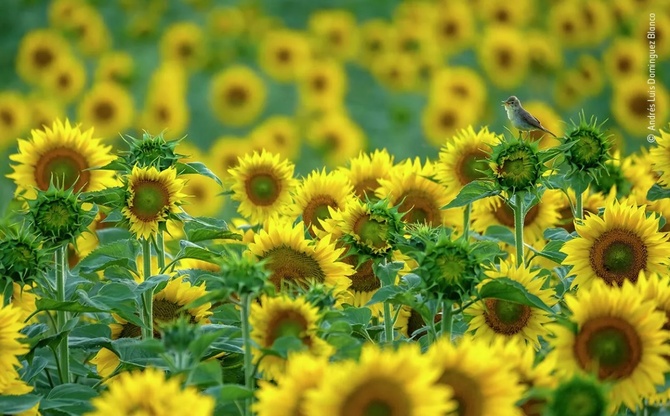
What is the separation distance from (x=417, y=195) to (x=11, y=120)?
359 cm

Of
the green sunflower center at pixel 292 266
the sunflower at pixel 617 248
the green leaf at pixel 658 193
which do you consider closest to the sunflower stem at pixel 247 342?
the green sunflower center at pixel 292 266

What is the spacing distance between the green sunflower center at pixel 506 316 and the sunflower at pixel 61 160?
2.95ft

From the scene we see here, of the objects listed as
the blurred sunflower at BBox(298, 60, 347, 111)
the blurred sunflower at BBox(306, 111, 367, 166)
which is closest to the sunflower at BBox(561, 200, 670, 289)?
the blurred sunflower at BBox(306, 111, 367, 166)

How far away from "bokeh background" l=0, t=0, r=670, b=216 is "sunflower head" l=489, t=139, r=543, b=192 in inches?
124

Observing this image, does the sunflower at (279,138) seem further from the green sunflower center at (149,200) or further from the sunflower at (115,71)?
the green sunflower center at (149,200)

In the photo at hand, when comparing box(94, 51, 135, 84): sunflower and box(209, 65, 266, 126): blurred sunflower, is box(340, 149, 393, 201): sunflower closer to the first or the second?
box(209, 65, 266, 126): blurred sunflower

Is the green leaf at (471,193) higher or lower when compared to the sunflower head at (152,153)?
lower

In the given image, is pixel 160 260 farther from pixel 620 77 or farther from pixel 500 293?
pixel 620 77

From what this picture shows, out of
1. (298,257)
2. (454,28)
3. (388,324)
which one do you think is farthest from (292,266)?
(454,28)

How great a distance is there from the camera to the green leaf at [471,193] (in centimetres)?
205

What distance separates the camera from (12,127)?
5.46 meters

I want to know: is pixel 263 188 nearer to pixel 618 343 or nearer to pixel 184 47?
pixel 618 343

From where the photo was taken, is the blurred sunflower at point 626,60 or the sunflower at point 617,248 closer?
the sunflower at point 617,248

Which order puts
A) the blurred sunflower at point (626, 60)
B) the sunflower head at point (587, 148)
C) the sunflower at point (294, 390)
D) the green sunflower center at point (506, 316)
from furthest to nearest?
the blurred sunflower at point (626, 60) → the sunflower head at point (587, 148) → the green sunflower center at point (506, 316) → the sunflower at point (294, 390)
